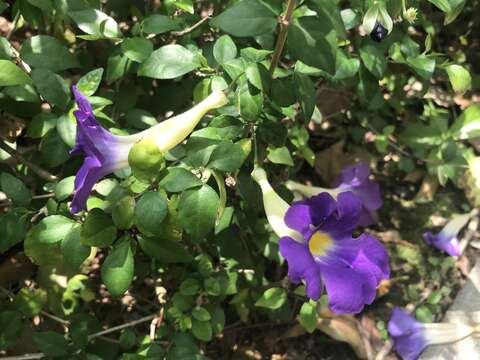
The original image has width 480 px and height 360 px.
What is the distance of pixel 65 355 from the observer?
1436mm

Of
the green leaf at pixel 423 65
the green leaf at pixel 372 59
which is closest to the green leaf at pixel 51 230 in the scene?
the green leaf at pixel 372 59

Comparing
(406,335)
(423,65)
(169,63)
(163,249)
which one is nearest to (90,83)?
(169,63)

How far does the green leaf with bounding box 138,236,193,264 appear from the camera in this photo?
4.19 ft

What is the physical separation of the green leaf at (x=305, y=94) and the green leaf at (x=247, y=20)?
0.20m

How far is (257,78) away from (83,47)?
0.89m

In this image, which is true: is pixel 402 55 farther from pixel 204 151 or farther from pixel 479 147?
pixel 479 147

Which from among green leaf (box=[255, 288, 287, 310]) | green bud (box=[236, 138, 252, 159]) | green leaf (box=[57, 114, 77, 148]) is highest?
green bud (box=[236, 138, 252, 159])

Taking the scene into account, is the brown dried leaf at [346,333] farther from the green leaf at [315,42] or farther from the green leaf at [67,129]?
the green leaf at [315,42]

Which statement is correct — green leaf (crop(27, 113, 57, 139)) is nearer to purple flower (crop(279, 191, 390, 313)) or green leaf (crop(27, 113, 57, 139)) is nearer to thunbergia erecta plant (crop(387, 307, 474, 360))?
purple flower (crop(279, 191, 390, 313))

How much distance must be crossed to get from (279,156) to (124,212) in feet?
1.41

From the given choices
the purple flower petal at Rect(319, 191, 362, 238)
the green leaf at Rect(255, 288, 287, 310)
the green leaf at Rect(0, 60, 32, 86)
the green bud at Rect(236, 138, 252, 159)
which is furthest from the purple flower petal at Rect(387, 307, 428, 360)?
the green leaf at Rect(0, 60, 32, 86)

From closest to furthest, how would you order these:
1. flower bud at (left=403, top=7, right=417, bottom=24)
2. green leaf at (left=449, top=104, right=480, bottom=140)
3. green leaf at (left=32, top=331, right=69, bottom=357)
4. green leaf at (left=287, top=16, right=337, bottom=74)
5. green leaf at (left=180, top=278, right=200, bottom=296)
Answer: green leaf at (left=287, top=16, right=337, bottom=74) → flower bud at (left=403, top=7, right=417, bottom=24) → green leaf at (left=32, top=331, right=69, bottom=357) → green leaf at (left=180, top=278, right=200, bottom=296) → green leaf at (left=449, top=104, right=480, bottom=140)

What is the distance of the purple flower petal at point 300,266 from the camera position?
1.13m

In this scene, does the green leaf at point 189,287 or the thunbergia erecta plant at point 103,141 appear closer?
the thunbergia erecta plant at point 103,141
